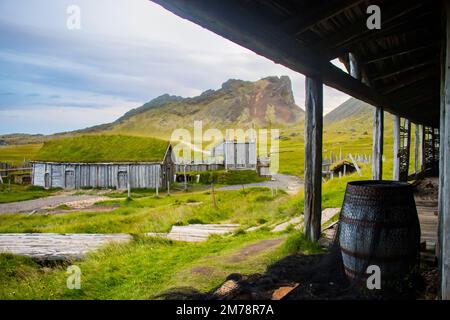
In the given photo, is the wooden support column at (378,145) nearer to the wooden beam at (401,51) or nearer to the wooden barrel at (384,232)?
the wooden beam at (401,51)

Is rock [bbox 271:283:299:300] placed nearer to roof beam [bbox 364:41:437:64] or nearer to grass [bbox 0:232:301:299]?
grass [bbox 0:232:301:299]

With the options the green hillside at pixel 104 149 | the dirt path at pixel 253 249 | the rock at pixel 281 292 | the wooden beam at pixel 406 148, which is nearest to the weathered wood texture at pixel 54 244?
the dirt path at pixel 253 249

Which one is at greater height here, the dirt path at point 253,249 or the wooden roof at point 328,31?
the wooden roof at point 328,31

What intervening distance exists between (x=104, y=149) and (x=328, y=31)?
2855 cm

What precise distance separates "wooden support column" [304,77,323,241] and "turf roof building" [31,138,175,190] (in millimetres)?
22414

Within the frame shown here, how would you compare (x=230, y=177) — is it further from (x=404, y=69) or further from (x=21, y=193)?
(x=404, y=69)

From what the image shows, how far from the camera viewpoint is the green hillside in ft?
92.4

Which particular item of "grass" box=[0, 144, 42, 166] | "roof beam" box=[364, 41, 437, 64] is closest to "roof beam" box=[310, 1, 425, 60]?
"roof beam" box=[364, 41, 437, 64]

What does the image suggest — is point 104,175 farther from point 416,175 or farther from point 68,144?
point 416,175

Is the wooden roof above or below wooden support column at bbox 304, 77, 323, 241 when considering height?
above

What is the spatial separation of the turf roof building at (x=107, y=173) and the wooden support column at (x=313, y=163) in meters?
22.4

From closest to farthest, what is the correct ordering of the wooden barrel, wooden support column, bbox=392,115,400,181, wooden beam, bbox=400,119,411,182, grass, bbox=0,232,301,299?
the wooden barrel → grass, bbox=0,232,301,299 → wooden support column, bbox=392,115,400,181 → wooden beam, bbox=400,119,411,182

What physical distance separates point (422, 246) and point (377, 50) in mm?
3853

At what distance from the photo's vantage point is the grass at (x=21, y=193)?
78.3 feet
